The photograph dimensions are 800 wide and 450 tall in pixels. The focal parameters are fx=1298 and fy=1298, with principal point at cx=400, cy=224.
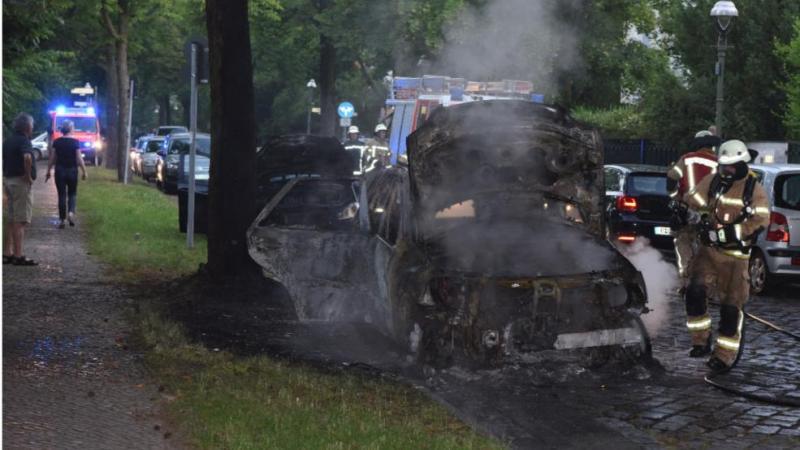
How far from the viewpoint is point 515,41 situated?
59.8 ft

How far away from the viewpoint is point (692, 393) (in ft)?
29.5

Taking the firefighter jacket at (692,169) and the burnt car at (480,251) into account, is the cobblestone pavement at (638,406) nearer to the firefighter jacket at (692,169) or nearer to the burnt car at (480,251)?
the burnt car at (480,251)

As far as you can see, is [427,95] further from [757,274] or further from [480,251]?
[480,251]

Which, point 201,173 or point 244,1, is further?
point 201,173

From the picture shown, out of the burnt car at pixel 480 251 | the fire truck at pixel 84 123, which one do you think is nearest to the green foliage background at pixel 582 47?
the fire truck at pixel 84 123

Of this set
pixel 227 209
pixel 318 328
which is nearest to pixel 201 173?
pixel 227 209

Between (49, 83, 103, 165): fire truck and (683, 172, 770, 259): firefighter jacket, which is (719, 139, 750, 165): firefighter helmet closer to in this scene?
(683, 172, 770, 259): firefighter jacket

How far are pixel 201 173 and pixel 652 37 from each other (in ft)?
47.8

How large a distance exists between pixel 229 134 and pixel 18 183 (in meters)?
3.43

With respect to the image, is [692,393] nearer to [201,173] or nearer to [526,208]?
[526,208]

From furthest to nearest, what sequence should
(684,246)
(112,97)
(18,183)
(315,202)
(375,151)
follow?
(112,97) < (375,151) < (18,183) < (315,202) < (684,246)

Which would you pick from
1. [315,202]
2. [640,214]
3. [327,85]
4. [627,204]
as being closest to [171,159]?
[327,85]

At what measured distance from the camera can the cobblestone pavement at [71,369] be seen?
688 cm

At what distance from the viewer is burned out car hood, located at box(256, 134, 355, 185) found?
59.5 ft
